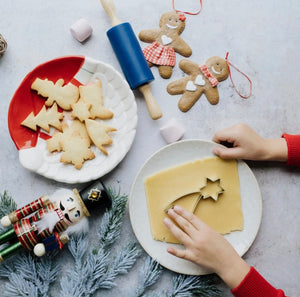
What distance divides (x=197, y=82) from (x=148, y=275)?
1.93ft

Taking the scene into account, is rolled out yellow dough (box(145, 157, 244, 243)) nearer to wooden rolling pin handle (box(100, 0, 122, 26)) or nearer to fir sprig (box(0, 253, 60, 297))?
fir sprig (box(0, 253, 60, 297))

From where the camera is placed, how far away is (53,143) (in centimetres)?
102

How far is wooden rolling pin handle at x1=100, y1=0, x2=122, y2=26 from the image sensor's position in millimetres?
1039

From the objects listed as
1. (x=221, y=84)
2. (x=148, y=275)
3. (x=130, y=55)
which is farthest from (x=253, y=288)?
(x=130, y=55)

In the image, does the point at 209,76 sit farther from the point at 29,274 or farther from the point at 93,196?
the point at 29,274

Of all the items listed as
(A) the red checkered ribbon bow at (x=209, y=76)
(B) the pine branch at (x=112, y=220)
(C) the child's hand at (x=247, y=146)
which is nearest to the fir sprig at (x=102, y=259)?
(B) the pine branch at (x=112, y=220)

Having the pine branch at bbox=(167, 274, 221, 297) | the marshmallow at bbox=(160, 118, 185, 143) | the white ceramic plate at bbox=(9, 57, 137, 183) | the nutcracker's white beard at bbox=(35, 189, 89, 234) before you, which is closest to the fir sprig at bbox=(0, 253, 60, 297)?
the nutcracker's white beard at bbox=(35, 189, 89, 234)

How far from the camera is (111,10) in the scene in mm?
1041

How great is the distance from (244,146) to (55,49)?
645mm

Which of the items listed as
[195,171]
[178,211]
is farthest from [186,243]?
[195,171]

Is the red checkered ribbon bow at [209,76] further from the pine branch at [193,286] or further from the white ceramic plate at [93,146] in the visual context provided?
the pine branch at [193,286]

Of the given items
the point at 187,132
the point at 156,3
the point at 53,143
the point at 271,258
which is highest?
the point at 156,3

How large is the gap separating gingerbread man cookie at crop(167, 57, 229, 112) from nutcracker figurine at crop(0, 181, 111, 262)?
363 millimetres

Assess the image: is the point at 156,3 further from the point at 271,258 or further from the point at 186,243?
the point at 271,258
